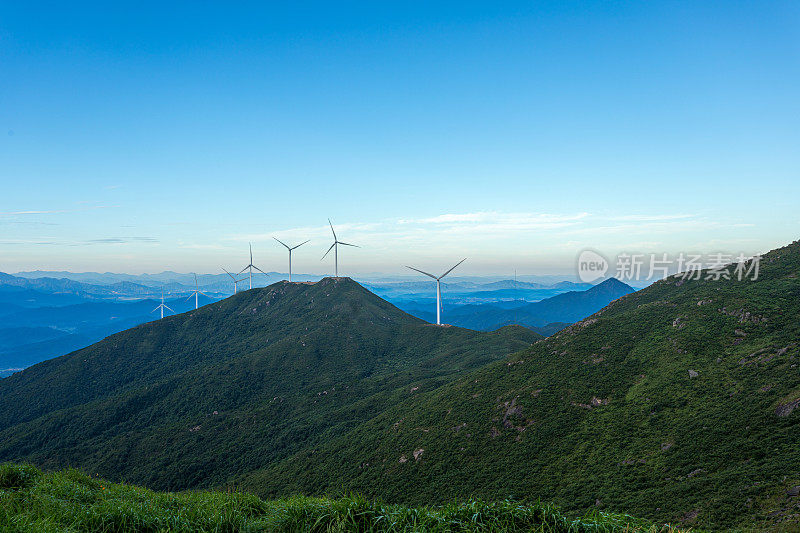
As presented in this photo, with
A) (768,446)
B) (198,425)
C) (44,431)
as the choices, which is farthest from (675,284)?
(44,431)

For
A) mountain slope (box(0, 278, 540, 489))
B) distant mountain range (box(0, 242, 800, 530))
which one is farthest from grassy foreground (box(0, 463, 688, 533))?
mountain slope (box(0, 278, 540, 489))

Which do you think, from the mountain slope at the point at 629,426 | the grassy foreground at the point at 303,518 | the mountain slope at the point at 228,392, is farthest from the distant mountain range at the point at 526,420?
the grassy foreground at the point at 303,518

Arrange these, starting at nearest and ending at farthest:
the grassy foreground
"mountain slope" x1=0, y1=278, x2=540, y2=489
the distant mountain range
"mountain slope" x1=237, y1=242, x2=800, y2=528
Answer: the grassy foreground < "mountain slope" x1=237, y1=242, x2=800, y2=528 < the distant mountain range < "mountain slope" x1=0, y1=278, x2=540, y2=489

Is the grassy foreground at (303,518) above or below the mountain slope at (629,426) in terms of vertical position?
above

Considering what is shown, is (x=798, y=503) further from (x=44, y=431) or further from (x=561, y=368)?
(x=44, y=431)

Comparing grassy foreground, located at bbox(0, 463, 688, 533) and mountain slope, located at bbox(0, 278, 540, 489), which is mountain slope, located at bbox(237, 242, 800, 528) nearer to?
grassy foreground, located at bbox(0, 463, 688, 533)

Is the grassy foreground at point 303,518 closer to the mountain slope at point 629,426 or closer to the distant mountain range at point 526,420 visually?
the distant mountain range at point 526,420
